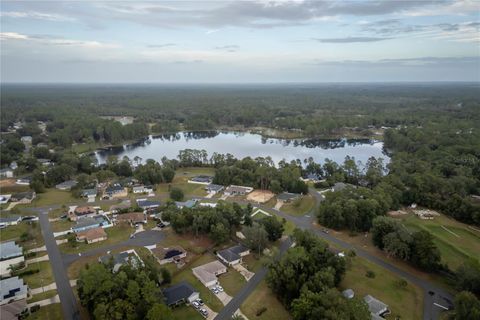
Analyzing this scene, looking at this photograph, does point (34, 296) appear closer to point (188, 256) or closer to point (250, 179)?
point (188, 256)

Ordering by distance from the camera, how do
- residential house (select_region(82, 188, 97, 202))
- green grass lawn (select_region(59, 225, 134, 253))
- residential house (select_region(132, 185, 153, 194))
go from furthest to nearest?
residential house (select_region(132, 185, 153, 194)), residential house (select_region(82, 188, 97, 202)), green grass lawn (select_region(59, 225, 134, 253))

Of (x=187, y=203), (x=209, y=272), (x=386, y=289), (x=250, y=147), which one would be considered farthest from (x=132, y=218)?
(x=250, y=147)

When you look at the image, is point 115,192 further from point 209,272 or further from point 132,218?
point 209,272

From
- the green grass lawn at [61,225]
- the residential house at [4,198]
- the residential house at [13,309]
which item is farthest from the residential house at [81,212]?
the residential house at [13,309]

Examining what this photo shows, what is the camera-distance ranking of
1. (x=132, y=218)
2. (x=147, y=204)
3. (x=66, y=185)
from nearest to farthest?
1. (x=132, y=218)
2. (x=147, y=204)
3. (x=66, y=185)

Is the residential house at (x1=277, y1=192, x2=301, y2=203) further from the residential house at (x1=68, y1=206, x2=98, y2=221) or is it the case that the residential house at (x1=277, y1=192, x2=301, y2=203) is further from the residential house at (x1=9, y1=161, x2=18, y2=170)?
the residential house at (x1=9, y1=161, x2=18, y2=170)

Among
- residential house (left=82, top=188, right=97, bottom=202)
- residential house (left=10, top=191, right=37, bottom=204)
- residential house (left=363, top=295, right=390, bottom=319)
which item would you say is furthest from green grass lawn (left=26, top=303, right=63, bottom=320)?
residential house (left=10, top=191, right=37, bottom=204)

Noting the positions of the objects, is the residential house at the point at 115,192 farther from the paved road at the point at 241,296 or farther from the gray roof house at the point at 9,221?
the paved road at the point at 241,296
